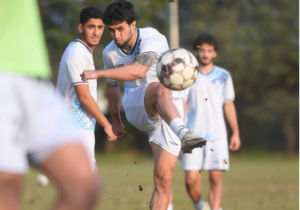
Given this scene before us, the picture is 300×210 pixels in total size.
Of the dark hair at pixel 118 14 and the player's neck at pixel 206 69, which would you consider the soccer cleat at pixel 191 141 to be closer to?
the dark hair at pixel 118 14

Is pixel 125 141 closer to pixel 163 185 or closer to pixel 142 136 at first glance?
pixel 142 136

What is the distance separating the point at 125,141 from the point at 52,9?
9040 millimetres

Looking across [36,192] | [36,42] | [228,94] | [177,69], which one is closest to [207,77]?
[228,94]

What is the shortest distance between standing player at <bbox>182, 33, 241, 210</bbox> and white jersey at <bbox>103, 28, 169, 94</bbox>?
1.93 meters

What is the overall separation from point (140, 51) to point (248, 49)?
1225 inches

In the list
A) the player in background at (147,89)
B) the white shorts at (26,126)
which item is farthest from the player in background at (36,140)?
the player in background at (147,89)

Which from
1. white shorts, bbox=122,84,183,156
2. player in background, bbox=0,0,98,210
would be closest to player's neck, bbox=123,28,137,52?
white shorts, bbox=122,84,183,156

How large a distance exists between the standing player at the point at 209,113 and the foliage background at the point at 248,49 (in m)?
25.1

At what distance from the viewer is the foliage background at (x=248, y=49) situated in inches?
1346

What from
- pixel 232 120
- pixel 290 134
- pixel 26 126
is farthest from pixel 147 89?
pixel 290 134

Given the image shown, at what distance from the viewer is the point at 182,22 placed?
1470 inches

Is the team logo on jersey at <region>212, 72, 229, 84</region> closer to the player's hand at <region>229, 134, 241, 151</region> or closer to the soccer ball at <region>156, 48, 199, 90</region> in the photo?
the player's hand at <region>229, 134, 241, 151</region>

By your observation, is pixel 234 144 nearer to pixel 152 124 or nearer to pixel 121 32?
pixel 152 124

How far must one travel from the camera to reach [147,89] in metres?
5.63
